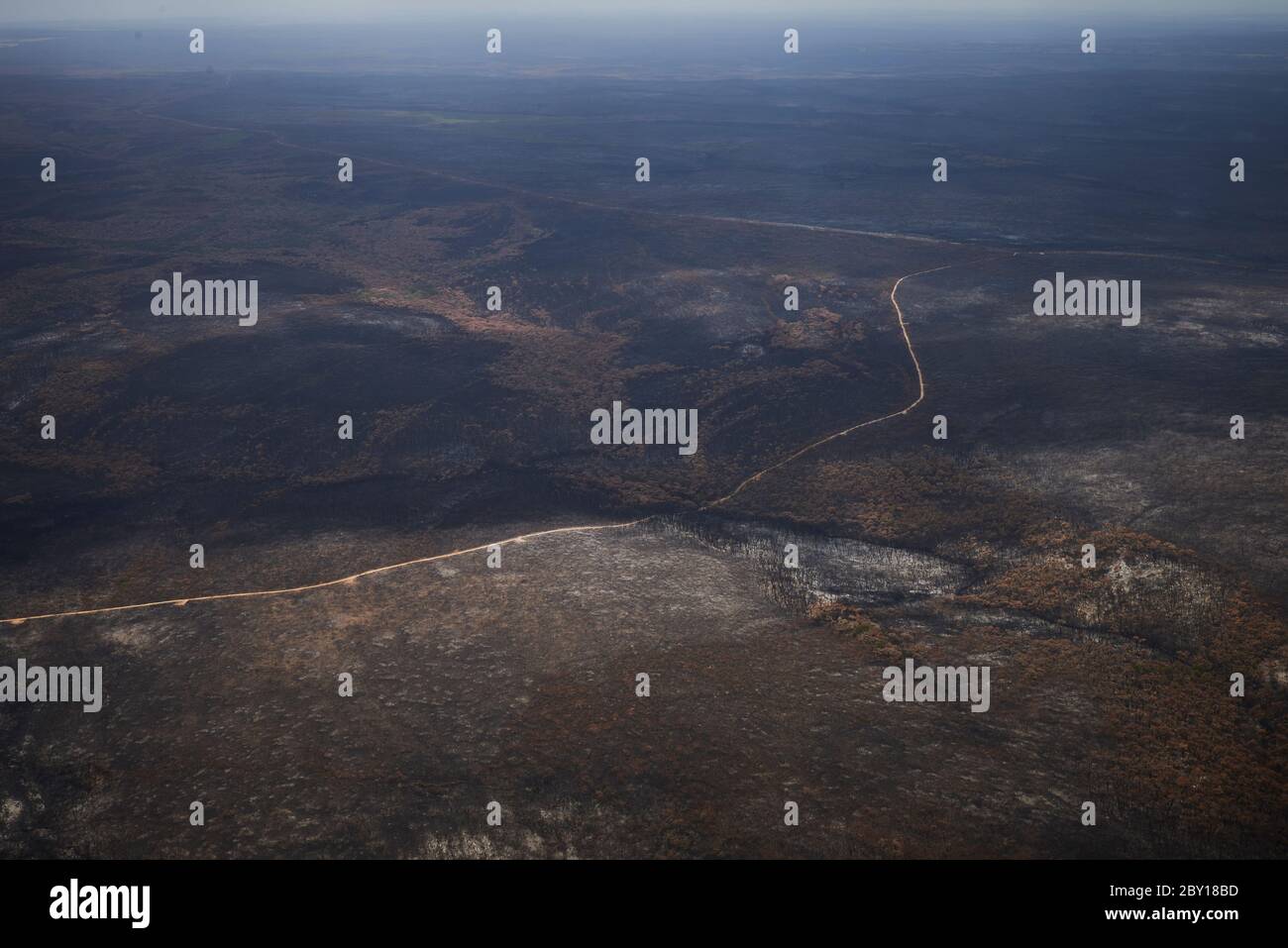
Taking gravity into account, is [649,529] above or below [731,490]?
below

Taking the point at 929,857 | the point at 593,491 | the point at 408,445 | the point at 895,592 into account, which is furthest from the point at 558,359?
the point at 929,857

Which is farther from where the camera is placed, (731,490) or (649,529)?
(731,490)

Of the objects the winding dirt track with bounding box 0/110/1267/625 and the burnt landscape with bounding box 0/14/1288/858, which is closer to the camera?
the burnt landscape with bounding box 0/14/1288/858

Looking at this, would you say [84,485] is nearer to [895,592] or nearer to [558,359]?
[558,359]

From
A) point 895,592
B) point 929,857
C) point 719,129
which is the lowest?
point 929,857

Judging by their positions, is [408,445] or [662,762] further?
[408,445]

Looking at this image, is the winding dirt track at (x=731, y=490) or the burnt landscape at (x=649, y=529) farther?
the winding dirt track at (x=731, y=490)

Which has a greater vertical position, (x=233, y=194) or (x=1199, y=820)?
(x=233, y=194)

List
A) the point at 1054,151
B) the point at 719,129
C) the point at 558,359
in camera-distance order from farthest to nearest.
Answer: the point at 719,129 → the point at 1054,151 → the point at 558,359
